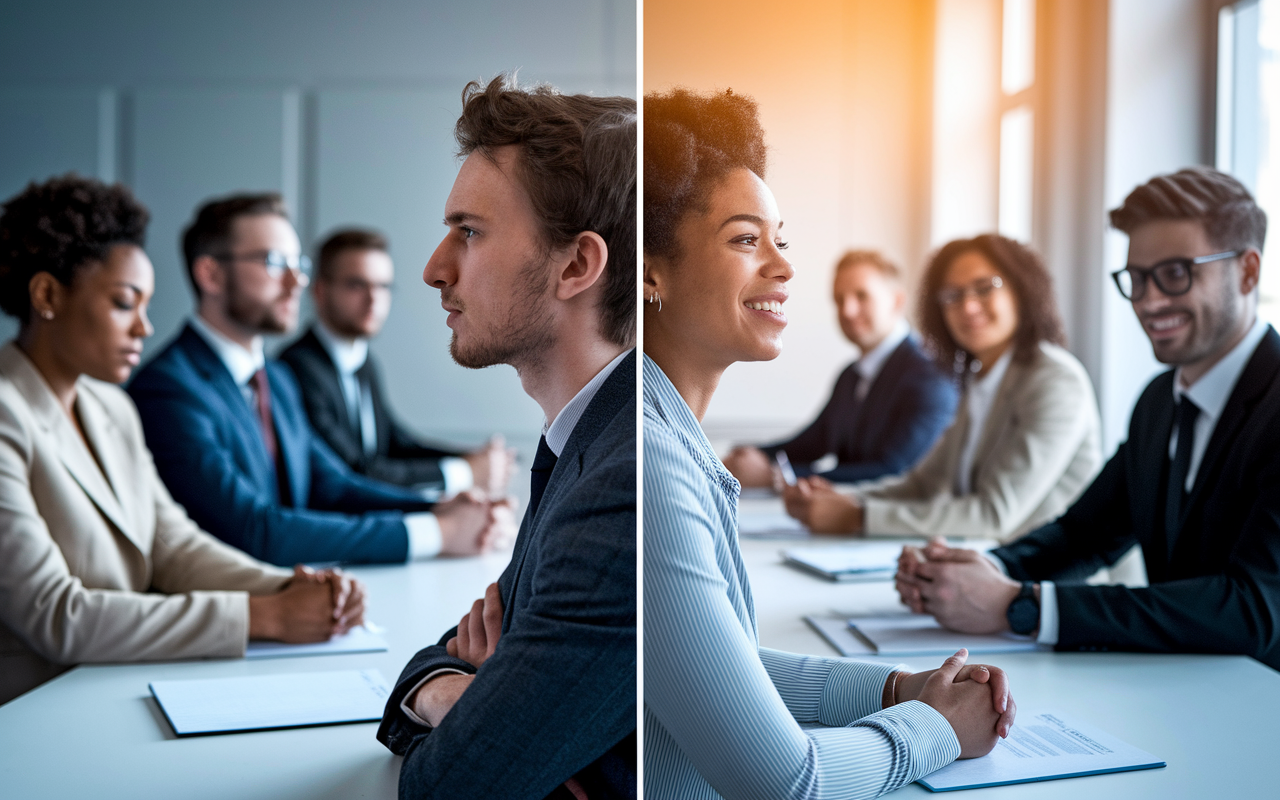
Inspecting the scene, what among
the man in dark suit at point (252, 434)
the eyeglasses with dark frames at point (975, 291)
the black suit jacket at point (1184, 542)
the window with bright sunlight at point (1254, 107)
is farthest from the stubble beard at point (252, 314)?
the window with bright sunlight at point (1254, 107)

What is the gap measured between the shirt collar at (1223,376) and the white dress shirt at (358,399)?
1659 mm

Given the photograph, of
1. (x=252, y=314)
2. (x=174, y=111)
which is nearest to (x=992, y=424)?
(x=252, y=314)

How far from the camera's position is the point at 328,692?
73cm

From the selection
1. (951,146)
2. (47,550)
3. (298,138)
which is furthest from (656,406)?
(951,146)

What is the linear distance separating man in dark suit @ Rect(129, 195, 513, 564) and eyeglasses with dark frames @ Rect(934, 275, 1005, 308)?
1.21 metres

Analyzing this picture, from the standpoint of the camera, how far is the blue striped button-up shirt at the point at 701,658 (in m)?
0.51

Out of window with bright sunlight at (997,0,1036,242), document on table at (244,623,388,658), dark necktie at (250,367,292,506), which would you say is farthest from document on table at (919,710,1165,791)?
window with bright sunlight at (997,0,1036,242)

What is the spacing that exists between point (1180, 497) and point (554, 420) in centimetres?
93

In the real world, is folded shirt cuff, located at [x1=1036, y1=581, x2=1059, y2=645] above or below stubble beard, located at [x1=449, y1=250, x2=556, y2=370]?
below

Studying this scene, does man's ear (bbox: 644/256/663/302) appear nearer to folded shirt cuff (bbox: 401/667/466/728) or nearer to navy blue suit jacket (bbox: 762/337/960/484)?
folded shirt cuff (bbox: 401/667/466/728)

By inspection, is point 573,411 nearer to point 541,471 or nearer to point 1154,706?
point 541,471

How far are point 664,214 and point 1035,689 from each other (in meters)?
0.58

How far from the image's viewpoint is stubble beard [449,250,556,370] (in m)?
0.50

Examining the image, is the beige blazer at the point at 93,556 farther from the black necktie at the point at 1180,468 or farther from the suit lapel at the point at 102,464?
the black necktie at the point at 1180,468
